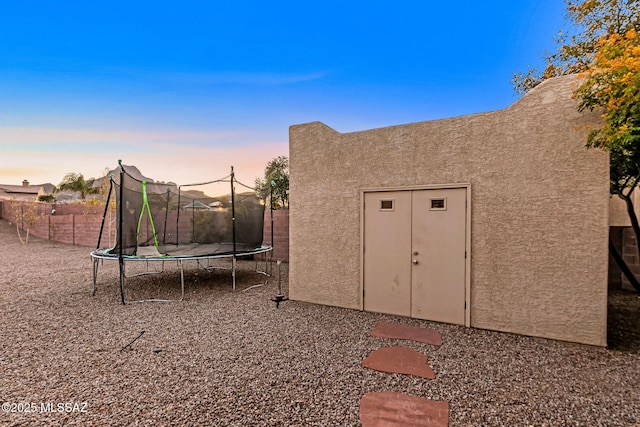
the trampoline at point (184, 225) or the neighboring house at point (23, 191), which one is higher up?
the neighboring house at point (23, 191)

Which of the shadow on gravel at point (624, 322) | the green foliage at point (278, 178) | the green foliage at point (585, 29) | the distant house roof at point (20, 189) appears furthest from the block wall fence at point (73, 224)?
the distant house roof at point (20, 189)

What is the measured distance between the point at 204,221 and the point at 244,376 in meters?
6.44

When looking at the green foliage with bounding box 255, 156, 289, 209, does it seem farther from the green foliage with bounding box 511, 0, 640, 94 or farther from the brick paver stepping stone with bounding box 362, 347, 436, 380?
the green foliage with bounding box 511, 0, 640, 94

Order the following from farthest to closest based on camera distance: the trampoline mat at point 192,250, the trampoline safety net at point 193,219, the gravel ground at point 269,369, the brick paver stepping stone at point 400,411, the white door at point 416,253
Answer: the trampoline mat at point 192,250 < the trampoline safety net at point 193,219 < the white door at point 416,253 < the gravel ground at point 269,369 < the brick paver stepping stone at point 400,411

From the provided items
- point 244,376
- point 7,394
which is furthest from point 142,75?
point 244,376

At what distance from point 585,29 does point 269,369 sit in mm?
10684

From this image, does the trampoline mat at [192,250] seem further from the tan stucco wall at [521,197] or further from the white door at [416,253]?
the white door at [416,253]

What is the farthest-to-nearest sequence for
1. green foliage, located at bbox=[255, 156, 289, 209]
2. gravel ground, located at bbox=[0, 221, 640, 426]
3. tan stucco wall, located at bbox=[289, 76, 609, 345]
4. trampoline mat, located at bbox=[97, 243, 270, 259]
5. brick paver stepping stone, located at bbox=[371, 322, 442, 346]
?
1. green foliage, located at bbox=[255, 156, 289, 209]
2. trampoline mat, located at bbox=[97, 243, 270, 259]
3. brick paver stepping stone, located at bbox=[371, 322, 442, 346]
4. tan stucco wall, located at bbox=[289, 76, 609, 345]
5. gravel ground, located at bbox=[0, 221, 640, 426]

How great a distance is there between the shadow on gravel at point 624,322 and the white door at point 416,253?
180 centimetres

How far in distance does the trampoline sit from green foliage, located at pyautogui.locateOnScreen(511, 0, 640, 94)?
8.24 m

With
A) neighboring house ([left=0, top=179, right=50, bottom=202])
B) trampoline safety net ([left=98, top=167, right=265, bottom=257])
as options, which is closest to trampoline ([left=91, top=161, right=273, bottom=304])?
trampoline safety net ([left=98, top=167, right=265, bottom=257])

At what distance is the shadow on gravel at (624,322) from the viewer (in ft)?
12.1

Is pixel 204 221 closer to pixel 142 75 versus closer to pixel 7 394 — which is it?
pixel 142 75

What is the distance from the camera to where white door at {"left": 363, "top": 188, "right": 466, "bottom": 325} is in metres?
4.34
